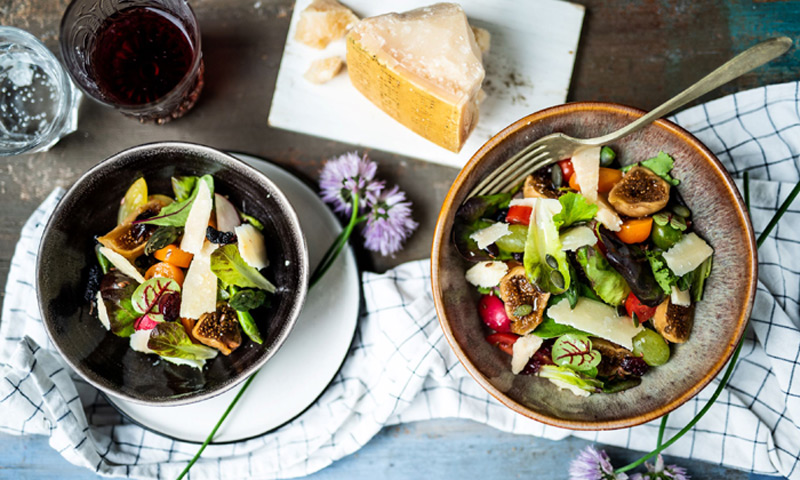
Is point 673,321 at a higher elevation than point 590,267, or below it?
below

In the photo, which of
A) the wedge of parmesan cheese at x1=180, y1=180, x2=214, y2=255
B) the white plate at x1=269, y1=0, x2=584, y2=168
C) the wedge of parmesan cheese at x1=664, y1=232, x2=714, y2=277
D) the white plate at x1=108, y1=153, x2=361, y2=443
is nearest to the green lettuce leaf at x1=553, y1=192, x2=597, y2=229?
the wedge of parmesan cheese at x1=664, y1=232, x2=714, y2=277

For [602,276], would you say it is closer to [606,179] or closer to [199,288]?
[606,179]

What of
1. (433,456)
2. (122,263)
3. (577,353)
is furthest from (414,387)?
(122,263)

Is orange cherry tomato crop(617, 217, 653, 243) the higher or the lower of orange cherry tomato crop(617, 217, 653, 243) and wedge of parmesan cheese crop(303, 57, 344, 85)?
the lower

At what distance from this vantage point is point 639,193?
4.88 ft

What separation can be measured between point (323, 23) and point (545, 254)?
928mm

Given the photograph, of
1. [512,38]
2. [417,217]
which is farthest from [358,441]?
[512,38]

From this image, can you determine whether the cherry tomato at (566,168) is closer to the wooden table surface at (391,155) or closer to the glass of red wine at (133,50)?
the wooden table surface at (391,155)

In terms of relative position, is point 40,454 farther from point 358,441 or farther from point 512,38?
point 512,38

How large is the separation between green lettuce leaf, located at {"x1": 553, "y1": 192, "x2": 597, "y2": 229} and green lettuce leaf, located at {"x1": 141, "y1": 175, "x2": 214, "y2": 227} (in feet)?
2.90

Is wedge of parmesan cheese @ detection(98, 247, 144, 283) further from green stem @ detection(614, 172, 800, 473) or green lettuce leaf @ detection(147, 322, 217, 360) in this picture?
green stem @ detection(614, 172, 800, 473)

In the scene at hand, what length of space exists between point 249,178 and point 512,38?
89cm

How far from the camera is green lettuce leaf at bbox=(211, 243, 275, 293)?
5.04 ft

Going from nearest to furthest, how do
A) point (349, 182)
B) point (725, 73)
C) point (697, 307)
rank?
point (725, 73) < point (697, 307) < point (349, 182)
